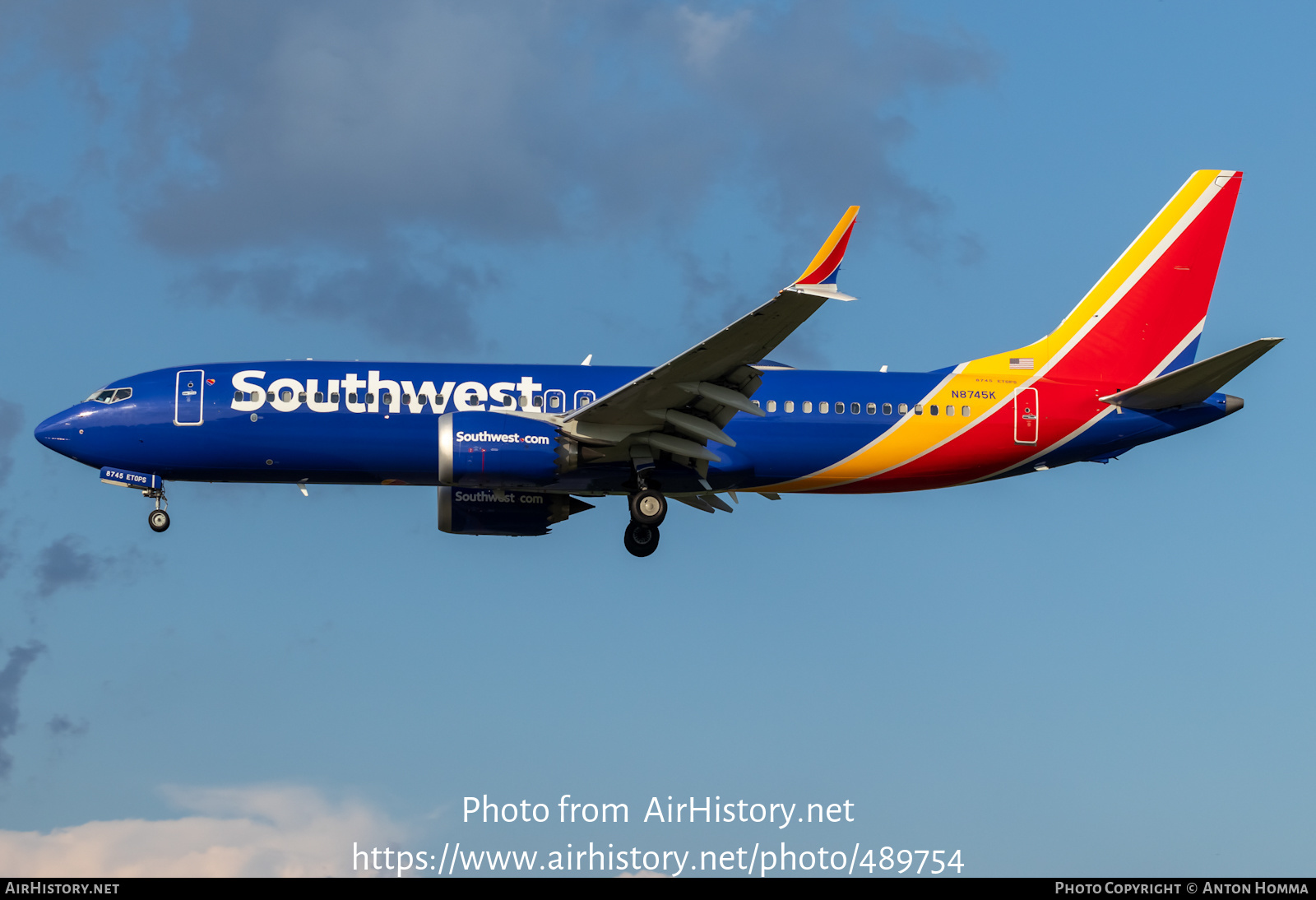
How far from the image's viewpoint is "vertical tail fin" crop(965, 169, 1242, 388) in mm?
43906

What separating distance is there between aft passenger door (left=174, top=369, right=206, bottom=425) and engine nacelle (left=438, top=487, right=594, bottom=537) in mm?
7012

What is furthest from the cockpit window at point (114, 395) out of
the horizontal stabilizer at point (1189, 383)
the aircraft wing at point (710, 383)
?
the horizontal stabilizer at point (1189, 383)

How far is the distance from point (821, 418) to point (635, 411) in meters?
5.28

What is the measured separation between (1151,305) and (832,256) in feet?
46.5

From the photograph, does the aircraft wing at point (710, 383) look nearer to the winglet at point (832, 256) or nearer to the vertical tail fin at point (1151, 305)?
the winglet at point (832, 256)

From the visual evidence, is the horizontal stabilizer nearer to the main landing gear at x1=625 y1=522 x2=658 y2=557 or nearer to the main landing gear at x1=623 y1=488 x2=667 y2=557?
the main landing gear at x1=623 y1=488 x2=667 y2=557

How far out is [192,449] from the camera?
40.7 meters

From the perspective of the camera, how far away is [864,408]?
42.1 m

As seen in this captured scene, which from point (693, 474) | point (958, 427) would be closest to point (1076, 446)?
point (958, 427)

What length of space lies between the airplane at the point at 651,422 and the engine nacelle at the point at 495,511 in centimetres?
5

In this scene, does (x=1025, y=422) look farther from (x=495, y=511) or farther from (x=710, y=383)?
(x=495, y=511)

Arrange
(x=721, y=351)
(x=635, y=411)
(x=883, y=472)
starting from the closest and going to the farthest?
(x=721, y=351), (x=635, y=411), (x=883, y=472)

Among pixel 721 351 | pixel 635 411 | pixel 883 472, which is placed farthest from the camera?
pixel 883 472

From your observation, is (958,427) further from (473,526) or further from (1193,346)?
(473,526)
